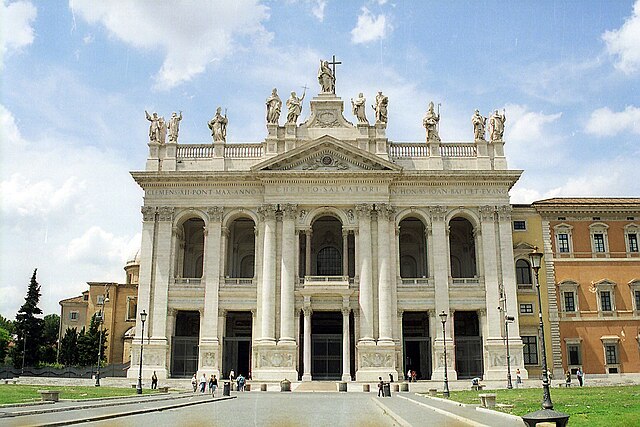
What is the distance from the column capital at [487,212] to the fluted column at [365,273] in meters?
8.92

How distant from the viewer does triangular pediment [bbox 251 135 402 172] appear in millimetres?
51781

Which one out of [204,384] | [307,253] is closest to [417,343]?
[307,253]

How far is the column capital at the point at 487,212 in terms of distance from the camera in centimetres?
5275

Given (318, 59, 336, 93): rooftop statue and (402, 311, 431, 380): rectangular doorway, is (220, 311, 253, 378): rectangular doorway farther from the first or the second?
(318, 59, 336, 93): rooftop statue

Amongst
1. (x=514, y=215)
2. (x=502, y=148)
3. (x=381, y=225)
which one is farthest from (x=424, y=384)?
(x=502, y=148)

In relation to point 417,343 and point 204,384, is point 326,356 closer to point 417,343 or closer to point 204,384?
point 417,343

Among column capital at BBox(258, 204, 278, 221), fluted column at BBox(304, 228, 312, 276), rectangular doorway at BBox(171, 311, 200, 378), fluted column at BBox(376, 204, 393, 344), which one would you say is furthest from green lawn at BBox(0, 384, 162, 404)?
fluted column at BBox(376, 204, 393, 344)

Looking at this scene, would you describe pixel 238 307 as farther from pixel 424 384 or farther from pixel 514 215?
pixel 514 215

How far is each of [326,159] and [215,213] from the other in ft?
32.6

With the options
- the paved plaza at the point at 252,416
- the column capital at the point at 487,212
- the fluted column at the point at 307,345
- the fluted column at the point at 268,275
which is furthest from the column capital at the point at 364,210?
the paved plaza at the point at 252,416

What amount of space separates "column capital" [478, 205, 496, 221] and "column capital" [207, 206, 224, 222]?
20786mm

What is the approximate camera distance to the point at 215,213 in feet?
175

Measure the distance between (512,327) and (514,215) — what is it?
9.53 m

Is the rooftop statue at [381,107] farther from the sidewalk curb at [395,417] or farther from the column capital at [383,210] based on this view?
the sidewalk curb at [395,417]
